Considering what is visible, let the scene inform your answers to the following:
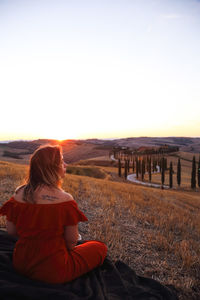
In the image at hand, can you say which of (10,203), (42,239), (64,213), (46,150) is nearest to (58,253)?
(42,239)

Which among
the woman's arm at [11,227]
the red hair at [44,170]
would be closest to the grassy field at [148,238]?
the woman's arm at [11,227]

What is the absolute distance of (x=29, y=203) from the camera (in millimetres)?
2504

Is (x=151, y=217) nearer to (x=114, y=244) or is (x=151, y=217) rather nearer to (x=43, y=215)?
(x=114, y=244)

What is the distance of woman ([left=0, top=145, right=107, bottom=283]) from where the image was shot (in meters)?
2.43

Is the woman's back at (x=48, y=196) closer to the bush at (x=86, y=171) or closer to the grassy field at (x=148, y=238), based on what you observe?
the grassy field at (x=148, y=238)

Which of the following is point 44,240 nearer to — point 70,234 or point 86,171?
point 70,234

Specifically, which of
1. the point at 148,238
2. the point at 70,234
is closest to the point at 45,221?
the point at 70,234

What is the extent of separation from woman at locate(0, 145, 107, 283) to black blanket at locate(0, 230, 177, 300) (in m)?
0.12

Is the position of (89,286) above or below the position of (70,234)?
below

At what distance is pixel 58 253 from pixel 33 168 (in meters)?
1.12

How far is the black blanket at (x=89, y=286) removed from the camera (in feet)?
7.62

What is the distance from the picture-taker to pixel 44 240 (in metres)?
2.45

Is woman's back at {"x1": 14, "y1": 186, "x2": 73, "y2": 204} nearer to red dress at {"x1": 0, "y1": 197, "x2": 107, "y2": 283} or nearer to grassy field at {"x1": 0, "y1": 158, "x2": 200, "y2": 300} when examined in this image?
red dress at {"x1": 0, "y1": 197, "x2": 107, "y2": 283}

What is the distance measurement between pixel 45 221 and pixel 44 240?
0.26 m
